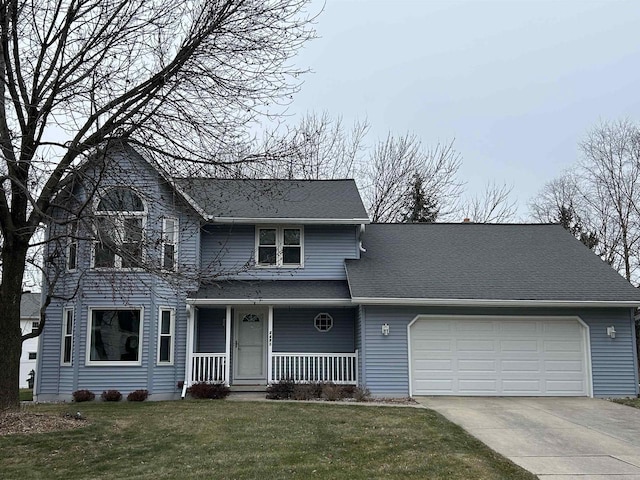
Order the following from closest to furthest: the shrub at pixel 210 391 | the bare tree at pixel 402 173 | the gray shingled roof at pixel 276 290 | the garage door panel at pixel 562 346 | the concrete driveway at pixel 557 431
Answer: the concrete driveway at pixel 557 431 < the shrub at pixel 210 391 < the garage door panel at pixel 562 346 < the gray shingled roof at pixel 276 290 < the bare tree at pixel 402 173

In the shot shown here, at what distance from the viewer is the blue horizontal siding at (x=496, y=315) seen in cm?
1457

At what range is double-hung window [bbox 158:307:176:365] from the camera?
14906mm

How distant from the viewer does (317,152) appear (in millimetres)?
28031

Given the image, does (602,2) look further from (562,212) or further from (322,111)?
(562,212)

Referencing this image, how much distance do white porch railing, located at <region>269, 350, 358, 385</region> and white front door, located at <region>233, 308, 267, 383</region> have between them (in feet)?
3.60

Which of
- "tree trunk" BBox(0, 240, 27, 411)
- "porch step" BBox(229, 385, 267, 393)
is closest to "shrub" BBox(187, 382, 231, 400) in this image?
"porch step" BBox(229, 385, 267, 393)

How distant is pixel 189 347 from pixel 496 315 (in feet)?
26.1

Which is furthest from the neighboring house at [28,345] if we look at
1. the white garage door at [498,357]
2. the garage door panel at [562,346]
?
the garage door panel at [562,346]

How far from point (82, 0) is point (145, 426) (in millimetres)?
7315

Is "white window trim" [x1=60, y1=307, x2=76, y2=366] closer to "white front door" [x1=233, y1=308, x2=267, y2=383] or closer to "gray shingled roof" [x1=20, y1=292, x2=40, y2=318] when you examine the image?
"white front door" [x1=233, y1=308, x2=267, y2=383]

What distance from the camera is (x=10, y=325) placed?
10.4m

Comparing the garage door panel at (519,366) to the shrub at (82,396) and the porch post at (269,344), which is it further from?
the shrub at (82,396)

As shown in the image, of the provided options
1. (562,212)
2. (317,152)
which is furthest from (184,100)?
(562,212)

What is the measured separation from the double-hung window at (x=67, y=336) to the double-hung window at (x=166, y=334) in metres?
2.25
